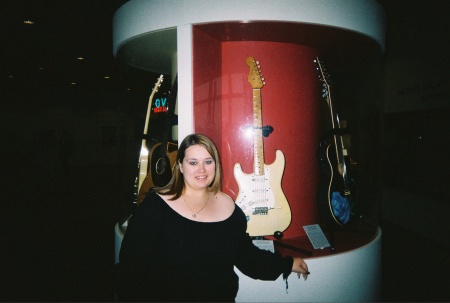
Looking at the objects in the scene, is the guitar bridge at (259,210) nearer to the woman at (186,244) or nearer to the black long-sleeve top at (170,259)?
the woman at (186,244)

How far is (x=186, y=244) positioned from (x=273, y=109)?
5.76 ft

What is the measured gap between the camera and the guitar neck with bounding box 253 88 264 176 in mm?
2701

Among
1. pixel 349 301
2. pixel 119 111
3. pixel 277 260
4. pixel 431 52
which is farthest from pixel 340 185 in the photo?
pixel 119 111

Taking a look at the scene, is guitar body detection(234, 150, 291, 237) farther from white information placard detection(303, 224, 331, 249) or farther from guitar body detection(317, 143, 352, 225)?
guitar body detection(317, 143, 352, 225)

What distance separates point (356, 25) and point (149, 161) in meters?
2.13

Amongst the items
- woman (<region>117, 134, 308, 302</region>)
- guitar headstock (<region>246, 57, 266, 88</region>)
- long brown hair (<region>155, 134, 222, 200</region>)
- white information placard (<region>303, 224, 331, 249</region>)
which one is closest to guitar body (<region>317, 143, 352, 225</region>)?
white information placard (<region>303, 224, 331, 249</region>)

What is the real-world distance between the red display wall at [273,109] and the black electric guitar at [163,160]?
1.64 ft

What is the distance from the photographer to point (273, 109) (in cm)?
290

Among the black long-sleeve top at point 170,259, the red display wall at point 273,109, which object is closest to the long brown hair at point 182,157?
the black long-sleeve top at point 170,259

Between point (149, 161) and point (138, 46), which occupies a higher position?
point (138, 46)

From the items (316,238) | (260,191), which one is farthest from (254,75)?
(316,238)

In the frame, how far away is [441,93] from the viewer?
4.40 metres

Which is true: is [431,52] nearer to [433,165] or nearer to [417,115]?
[417,115]

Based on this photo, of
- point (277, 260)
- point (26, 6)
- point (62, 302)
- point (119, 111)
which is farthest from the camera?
point (119, 111)
